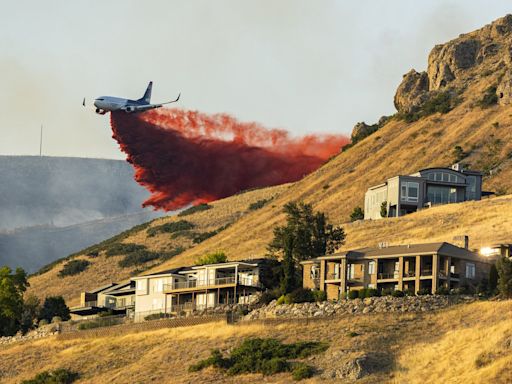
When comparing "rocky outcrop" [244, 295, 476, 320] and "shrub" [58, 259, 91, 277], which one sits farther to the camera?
"shrub" [58, 259, 91, 277]

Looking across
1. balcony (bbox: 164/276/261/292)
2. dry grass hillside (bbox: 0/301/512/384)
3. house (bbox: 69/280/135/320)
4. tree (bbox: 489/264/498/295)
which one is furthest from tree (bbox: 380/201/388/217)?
tree (bbox: 489/264/498/295)

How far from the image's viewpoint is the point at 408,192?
6038 inches

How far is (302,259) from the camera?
117688mm

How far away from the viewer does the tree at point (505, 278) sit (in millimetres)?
97750

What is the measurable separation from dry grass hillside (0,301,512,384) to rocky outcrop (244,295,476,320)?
42.9 inches

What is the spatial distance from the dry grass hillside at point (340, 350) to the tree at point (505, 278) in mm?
1993

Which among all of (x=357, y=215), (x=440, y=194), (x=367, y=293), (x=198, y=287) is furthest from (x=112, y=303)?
(x=357, y=215)

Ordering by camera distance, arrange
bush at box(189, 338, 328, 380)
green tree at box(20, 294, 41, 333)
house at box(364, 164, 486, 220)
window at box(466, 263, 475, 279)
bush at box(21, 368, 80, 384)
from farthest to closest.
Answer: house at box(364, 164, 486, 220), green tree at box(20, 294, 41, 333), window at box(466, 263, 475, 279), bush at box(21, 368, 80, 384), bush at box(189, 338, 328, 380)

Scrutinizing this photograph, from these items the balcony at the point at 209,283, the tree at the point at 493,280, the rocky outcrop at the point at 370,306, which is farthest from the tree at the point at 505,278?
the balcony at the point at 209,283

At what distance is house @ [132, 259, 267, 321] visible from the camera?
4550 inches

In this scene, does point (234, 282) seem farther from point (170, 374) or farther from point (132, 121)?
point (132, 121)

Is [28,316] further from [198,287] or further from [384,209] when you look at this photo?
[384,209]

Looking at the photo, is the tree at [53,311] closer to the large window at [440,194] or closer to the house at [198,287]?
the house at [198,287]

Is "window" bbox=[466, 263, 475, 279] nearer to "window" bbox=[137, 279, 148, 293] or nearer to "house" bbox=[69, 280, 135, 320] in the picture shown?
"window" bbox=[137, 279, 148, 293]
